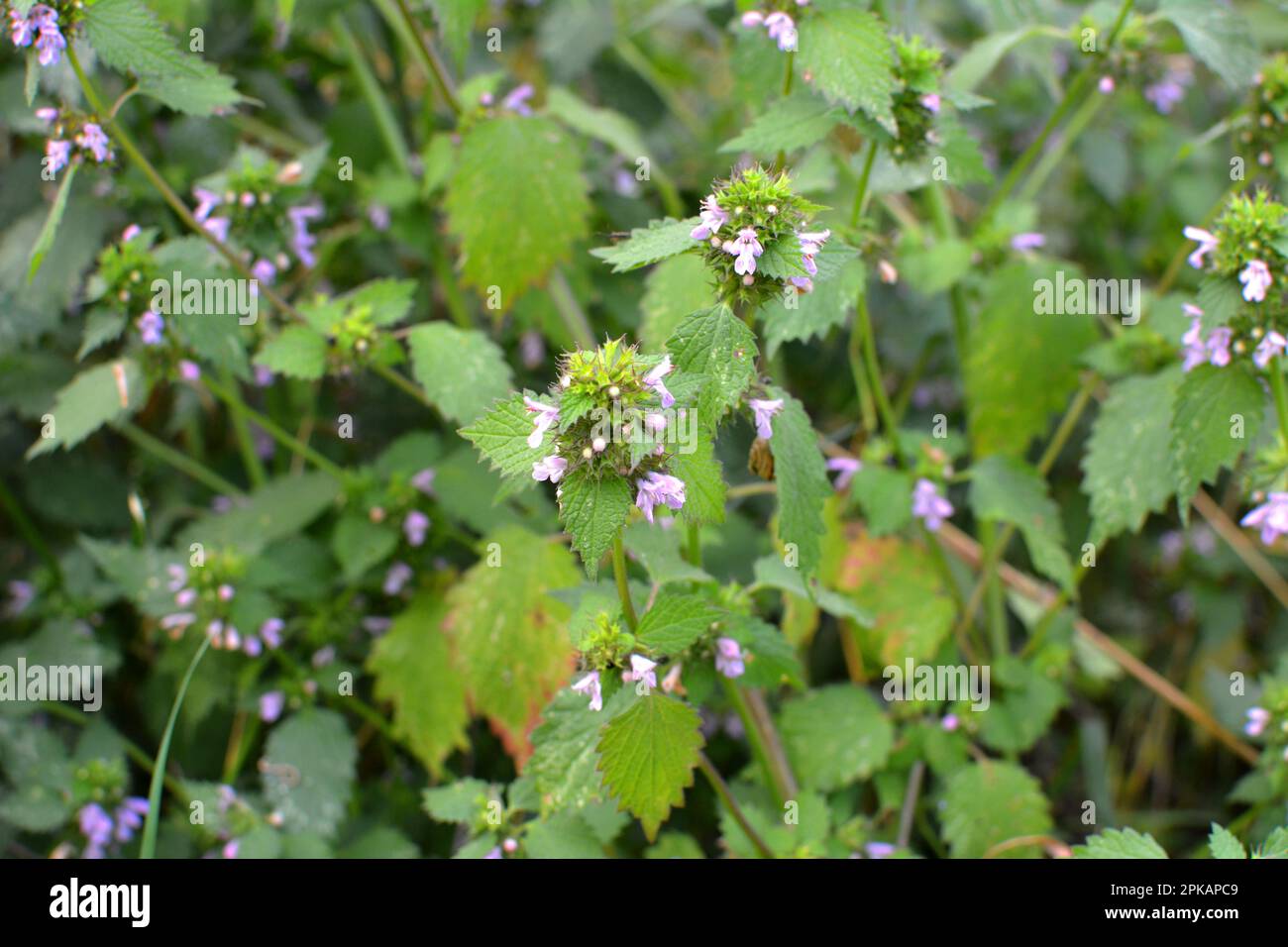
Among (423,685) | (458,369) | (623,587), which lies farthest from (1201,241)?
(423,685)

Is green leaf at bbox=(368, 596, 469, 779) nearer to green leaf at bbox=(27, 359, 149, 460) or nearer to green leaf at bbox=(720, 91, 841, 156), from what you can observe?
green leaf at bbox=(27, 359, 149, 460)

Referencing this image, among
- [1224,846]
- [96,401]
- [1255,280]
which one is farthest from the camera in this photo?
[96,401]

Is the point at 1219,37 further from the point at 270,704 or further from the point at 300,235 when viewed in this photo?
the point at 270,704

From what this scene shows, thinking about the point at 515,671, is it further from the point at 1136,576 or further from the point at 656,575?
the point at 1136,576

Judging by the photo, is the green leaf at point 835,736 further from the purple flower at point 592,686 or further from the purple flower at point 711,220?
the purple flower at point 711,220

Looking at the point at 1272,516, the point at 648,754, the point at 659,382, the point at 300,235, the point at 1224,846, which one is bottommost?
the point at 1224,846

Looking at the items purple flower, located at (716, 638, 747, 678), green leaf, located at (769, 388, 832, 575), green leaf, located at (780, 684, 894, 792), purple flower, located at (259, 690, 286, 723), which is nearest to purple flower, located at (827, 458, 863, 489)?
green leaf, located at (780, 684, 894, 792)
